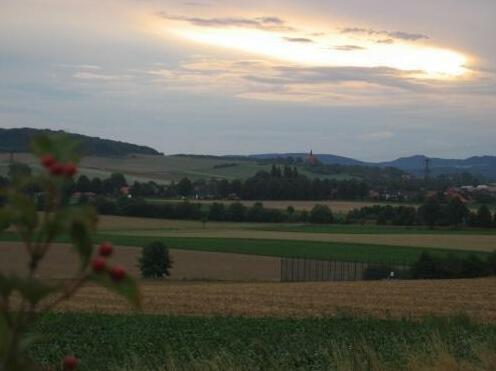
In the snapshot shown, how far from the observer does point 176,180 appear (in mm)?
118438

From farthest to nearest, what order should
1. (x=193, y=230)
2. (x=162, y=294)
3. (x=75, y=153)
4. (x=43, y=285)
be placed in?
(x=193, y=230) < (x=162, y=294) < (x=75, y=153) < (x=43, y=285)

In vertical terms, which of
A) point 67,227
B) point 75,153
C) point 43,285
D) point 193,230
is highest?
point 75,153

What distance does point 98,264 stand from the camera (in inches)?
74.8

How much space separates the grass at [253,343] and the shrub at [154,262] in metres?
29.9

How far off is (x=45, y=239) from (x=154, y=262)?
52553 millimetres

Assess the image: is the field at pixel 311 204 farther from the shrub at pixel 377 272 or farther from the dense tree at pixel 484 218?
the shrub at pixel 377 272

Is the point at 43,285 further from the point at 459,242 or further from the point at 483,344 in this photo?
the point at 459,242

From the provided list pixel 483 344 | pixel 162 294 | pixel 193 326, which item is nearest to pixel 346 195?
pixel 162 294

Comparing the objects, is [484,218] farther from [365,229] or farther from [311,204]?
[311,204]

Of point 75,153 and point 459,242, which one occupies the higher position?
point 75,153

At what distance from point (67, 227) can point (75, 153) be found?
0.70 feet

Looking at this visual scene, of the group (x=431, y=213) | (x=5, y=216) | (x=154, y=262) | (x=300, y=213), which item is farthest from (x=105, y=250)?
(x=300, y=213)

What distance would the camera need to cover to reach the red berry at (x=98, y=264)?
6.23 feet

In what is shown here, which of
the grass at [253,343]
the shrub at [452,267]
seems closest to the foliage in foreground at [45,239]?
the grass at [253,343]
